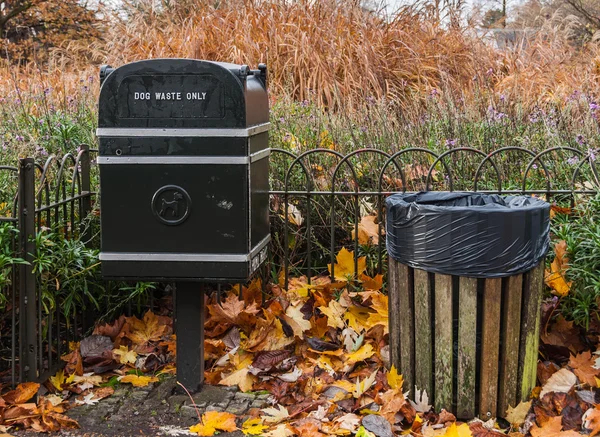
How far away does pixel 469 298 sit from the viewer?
3080mm

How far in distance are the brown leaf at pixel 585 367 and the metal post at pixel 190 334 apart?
1.78 m

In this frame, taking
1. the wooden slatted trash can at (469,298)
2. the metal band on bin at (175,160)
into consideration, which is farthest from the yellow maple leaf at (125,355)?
the wooden slatted trash can at (469,298)

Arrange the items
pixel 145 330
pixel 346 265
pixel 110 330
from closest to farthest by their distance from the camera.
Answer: pixel 110 330
pixel 145 330
pixel 346 265

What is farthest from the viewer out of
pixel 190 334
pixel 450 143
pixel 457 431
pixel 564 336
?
pixel 450 143

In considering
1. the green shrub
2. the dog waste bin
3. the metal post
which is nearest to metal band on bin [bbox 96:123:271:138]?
the dog waste bin

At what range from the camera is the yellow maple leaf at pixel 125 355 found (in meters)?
3.86

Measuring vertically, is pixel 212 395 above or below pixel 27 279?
below

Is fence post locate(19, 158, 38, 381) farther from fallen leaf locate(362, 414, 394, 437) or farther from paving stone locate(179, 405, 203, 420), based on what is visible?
fallen leaf locate(362, 414, 394, 437)

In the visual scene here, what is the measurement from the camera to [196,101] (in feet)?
10.6

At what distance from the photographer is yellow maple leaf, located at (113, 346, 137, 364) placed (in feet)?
12.7

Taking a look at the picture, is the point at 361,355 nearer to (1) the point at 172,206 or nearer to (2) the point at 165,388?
(2) the point at 165,388

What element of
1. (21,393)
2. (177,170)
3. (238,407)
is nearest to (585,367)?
(238,407)

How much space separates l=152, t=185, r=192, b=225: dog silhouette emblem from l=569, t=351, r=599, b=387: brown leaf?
6.44ft

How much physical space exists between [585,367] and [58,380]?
8.40 feet
